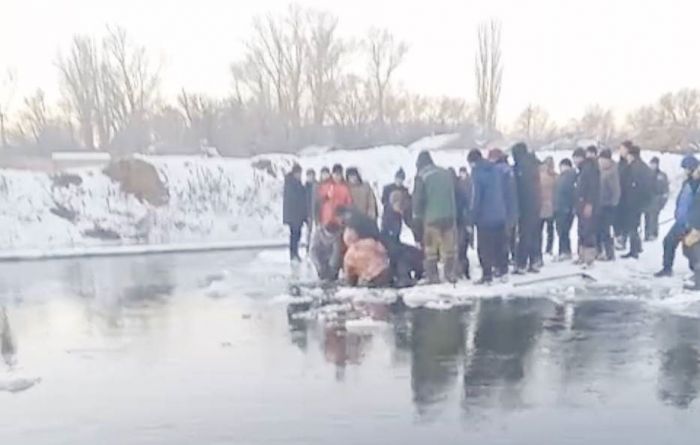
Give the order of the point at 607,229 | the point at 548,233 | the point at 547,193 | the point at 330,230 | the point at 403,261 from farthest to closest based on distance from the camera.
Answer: the point at 548,233
the point at 547,193
the point at 607,229
the point at 330,230
the point at 403,261

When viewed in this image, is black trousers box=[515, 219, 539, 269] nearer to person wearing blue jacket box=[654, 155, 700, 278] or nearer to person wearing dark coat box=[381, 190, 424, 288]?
person wearing dark coat box=[381, 190, 424, 288]

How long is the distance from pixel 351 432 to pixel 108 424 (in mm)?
1749

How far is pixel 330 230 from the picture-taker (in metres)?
13.5

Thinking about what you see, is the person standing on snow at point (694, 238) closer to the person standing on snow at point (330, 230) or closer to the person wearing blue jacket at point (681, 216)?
the person wearing blue jacket at point (681, 216)

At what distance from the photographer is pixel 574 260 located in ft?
→ 46.0

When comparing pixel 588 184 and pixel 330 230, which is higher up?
pixel 588 184

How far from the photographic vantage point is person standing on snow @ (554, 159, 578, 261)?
13727 millimetres

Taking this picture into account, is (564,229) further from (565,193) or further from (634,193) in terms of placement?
(634,193)

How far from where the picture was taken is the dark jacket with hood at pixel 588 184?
13.0 meters

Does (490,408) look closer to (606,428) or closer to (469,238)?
(606,428)

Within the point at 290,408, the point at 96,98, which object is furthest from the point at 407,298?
the point at 96,98

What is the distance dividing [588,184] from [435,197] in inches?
110

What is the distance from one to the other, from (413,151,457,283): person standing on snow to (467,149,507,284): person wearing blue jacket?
1.09 ft

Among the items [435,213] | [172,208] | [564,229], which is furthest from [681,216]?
[172,208]
